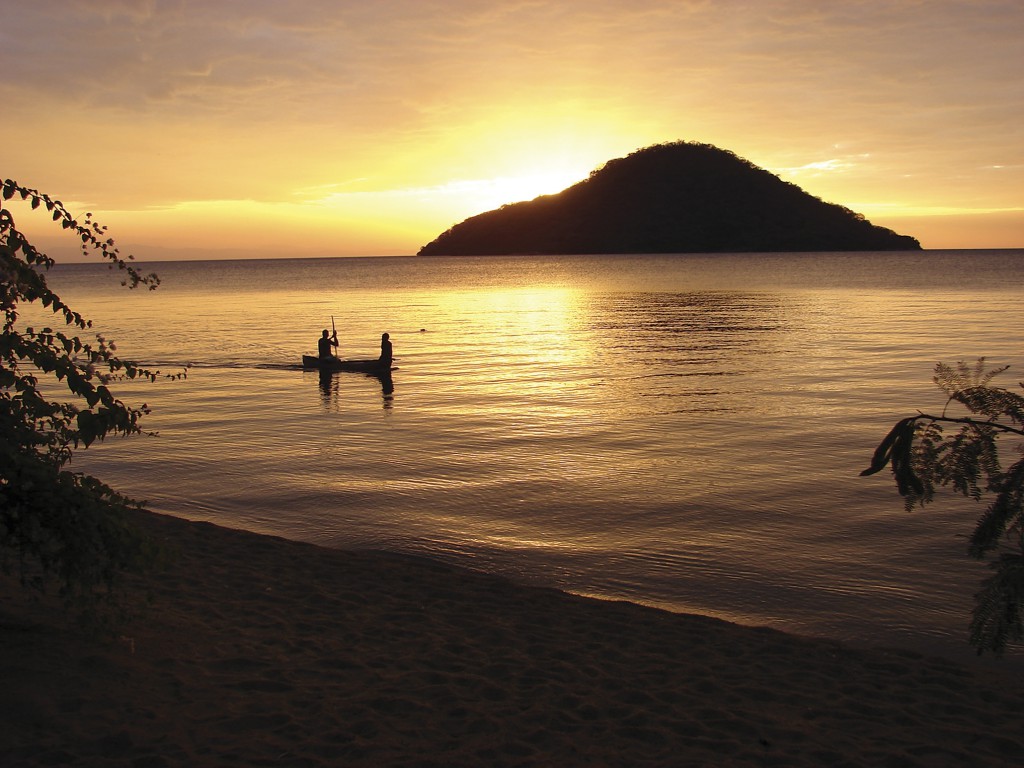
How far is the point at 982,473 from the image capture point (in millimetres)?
3811

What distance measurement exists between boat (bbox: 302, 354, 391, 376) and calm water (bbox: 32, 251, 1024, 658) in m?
0.64

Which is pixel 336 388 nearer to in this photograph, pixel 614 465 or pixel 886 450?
pixel 614 465

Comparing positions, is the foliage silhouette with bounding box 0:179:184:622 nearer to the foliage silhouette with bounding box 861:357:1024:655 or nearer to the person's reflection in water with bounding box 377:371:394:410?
the foliage silhouette with bounding box 861:357:1024:655

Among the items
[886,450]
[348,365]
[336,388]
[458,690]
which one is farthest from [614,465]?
[348,365]

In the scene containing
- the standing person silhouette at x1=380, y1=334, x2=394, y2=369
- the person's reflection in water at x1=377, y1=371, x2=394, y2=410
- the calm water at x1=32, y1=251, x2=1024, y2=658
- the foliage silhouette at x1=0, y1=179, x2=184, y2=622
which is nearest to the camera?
the foliage silhouette at x1=0, y1=179, x2=184, y2=622

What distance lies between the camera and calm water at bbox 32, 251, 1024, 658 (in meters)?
9.81

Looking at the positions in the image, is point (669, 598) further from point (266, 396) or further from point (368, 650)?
point (266, 396)

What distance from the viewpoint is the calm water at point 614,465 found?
9812 millimetres

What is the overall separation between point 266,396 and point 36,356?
19.8 m

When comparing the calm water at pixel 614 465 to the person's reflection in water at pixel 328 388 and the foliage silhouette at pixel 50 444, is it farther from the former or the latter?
the foliage silhouette at pixel 50 444

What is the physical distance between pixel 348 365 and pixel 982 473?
26.6 meters

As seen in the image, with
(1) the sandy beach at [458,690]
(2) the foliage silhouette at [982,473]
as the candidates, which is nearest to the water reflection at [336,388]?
(1) the sandy beach at [458,690]

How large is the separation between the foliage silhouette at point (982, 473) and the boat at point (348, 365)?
2489cm

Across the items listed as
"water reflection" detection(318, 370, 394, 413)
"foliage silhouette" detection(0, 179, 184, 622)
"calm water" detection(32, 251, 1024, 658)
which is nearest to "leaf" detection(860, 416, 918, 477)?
"foliage silhouette" detection(0, 179, 184, 622)
